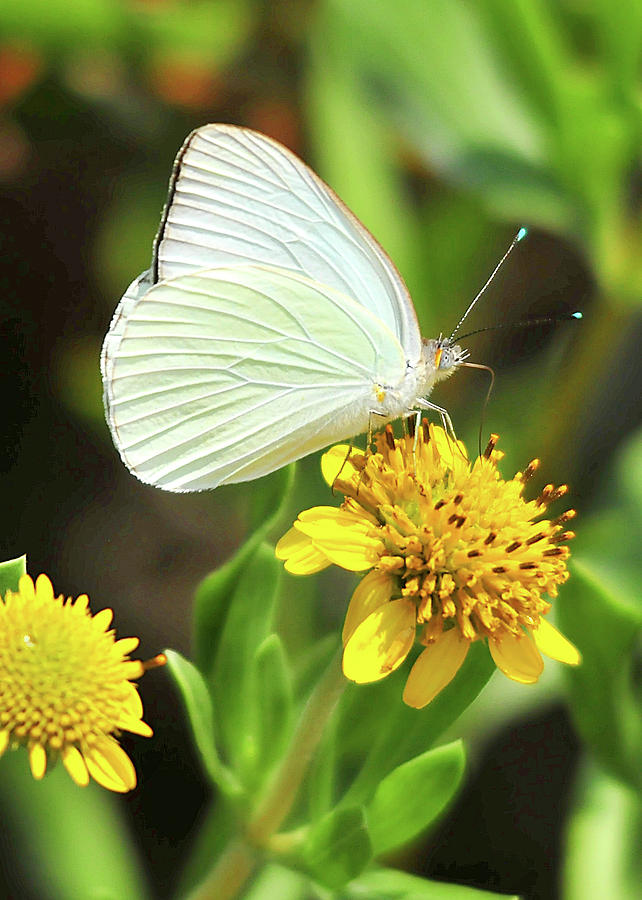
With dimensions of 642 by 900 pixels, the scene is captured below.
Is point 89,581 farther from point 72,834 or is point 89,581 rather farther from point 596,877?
point 596,877

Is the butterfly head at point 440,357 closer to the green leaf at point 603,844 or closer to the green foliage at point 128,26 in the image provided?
the green leaf at point 603,844

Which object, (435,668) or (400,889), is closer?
(435,668)

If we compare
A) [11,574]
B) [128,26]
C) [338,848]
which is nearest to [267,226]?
[11,574]

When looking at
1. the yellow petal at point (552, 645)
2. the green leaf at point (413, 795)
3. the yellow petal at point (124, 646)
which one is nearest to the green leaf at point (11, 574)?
the yellow petal at point (124, 646)

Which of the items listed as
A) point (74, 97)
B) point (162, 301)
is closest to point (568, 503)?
point (162, 301)

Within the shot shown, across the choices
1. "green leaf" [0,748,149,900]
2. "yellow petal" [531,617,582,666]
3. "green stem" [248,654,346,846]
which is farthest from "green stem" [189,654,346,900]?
"green leaf" [0,748,149,900]

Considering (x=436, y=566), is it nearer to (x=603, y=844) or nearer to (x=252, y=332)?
(x=252, y=332)
